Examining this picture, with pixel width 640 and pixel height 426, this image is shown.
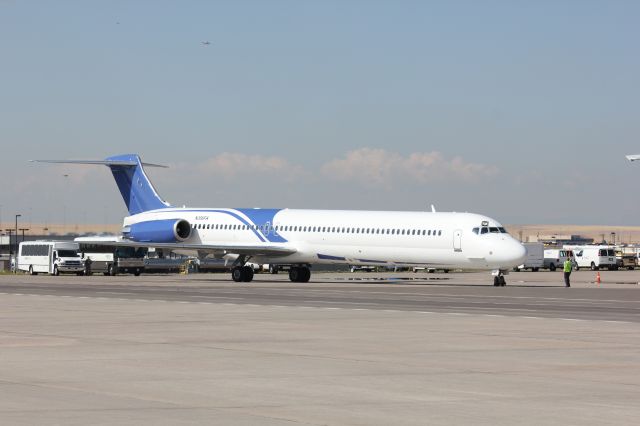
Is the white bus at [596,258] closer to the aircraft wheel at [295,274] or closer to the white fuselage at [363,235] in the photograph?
the aircraft wheel at [295,274]

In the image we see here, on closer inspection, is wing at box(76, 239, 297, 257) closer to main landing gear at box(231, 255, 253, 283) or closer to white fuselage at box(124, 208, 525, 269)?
white fuselage at box(124, 208, 525, 269)

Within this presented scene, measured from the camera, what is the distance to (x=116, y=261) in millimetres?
81438

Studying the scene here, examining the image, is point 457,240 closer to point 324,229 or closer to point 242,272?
point 324,229

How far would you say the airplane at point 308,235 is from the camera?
174ft

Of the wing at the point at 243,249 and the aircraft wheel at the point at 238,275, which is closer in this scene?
the wing at the point at 243,249

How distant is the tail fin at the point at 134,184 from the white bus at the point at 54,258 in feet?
37.2

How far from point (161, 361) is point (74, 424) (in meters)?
6.19

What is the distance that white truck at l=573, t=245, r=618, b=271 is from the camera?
10338 centimetres

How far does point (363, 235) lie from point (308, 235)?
387cm

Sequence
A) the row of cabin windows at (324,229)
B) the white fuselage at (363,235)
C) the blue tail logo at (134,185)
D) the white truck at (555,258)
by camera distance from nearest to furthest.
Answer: the white fuselage at (363,235)
the row of cabin windows at (324,229)
the blue tail logo at (134,185)
the white truck at (555,258)

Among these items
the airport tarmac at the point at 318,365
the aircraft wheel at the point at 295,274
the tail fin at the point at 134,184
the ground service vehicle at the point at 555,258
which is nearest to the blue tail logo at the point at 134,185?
the tail fin at the point at 134,184

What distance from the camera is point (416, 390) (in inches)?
563

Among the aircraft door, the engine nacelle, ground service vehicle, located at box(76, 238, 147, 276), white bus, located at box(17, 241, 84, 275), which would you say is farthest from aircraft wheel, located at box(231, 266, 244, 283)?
white bus, located at box(17, 241, 84, 275)

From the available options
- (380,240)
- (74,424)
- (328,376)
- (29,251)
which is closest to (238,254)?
(380,240)
